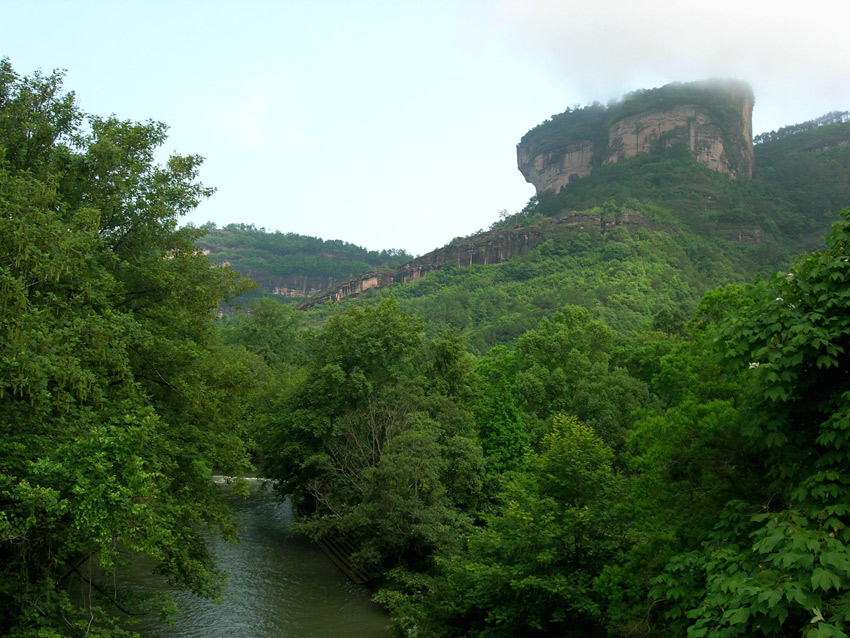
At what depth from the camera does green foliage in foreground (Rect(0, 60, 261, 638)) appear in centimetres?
1086

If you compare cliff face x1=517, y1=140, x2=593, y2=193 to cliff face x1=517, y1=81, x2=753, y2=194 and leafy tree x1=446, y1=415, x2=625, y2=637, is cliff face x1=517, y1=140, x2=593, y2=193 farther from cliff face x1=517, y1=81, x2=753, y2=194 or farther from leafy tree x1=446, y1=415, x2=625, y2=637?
leafy tree x1=446, y1=415, x2=625, y2=637

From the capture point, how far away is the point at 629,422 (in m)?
33.5

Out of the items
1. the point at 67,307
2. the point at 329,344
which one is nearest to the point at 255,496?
the point at 329,344

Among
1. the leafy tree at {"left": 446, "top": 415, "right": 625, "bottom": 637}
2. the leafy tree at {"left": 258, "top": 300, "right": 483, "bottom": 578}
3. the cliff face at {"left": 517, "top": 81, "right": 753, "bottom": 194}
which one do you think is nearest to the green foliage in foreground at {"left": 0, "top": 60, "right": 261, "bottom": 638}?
the leafy tree at {"left": 446, "top": 415, "right": 625, "bottom": 637}

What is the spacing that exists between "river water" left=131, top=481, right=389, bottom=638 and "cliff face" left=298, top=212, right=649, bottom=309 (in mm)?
85967

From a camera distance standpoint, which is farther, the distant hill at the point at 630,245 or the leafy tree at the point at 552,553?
the distant hill at the point at 630,245

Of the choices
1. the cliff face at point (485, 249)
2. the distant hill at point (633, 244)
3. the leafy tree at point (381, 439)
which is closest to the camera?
the leafy tree at point (381, 439)

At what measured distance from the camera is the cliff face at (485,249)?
106m

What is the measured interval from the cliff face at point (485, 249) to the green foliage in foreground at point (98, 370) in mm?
94237

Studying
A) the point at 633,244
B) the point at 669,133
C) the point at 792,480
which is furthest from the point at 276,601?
the point at 669,133

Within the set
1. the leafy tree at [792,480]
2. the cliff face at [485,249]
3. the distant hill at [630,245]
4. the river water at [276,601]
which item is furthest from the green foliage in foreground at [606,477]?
the cliff face at [485,249]

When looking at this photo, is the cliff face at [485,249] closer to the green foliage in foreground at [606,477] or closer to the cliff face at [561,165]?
the cliff face at [561,165]

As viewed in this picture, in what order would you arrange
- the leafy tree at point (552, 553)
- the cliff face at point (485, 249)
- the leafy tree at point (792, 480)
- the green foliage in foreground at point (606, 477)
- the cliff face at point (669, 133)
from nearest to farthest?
the leafy tree at point (792, 480) → the green foliage in foreground at point (606, 477) → the leafy tree at point (552, 553) → the cliff face at point (485, 249) → the cliff face at point (669, 133)

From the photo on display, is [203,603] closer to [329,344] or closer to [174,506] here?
[174,506]
